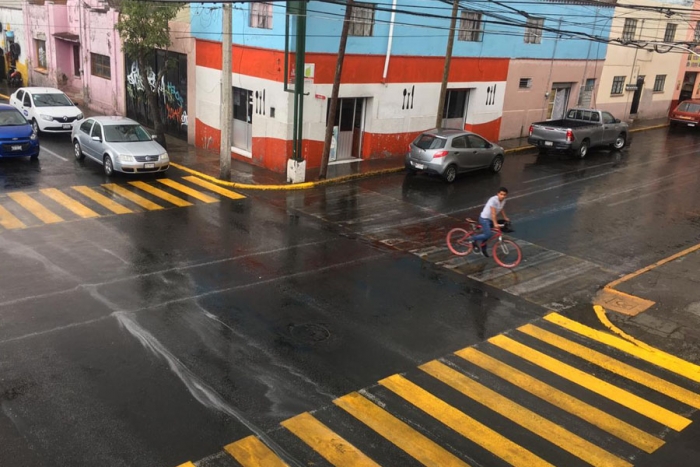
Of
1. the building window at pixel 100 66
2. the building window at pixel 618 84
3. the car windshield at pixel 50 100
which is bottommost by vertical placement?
the car windshield at pixel 50 100

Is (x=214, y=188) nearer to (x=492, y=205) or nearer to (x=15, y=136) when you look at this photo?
(x=15, y=136)

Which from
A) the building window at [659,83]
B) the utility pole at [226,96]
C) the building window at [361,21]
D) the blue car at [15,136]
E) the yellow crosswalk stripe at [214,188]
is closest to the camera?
the utility pole at [226,96]

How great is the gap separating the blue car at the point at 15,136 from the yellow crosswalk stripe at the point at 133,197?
4.10 meters

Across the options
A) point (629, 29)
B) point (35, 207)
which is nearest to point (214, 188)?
point (35, 207)

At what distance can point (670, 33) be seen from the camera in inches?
1494

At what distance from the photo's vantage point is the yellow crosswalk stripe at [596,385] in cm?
838

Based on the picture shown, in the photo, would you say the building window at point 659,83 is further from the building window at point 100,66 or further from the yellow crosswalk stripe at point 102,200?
the yellow crosswalk stripe at point 102,200

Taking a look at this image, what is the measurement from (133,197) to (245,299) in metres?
8.00

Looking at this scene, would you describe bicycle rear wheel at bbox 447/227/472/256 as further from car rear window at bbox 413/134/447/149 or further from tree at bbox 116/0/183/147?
tree at bbox 116/0/183/147

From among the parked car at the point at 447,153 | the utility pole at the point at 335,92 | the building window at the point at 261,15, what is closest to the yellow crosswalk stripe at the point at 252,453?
the utility pole at the point at 335,92

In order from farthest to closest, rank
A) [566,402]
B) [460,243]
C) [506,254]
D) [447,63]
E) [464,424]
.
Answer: [447,63] < [460,243] < [506,254] < [566,402] < [464,424]

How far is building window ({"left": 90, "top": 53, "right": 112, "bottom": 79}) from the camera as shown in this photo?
102ft

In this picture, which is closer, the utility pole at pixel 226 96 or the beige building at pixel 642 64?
the utility pole at pixel 226 96

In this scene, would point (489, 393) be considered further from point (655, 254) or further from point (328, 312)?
point (655, 254)
